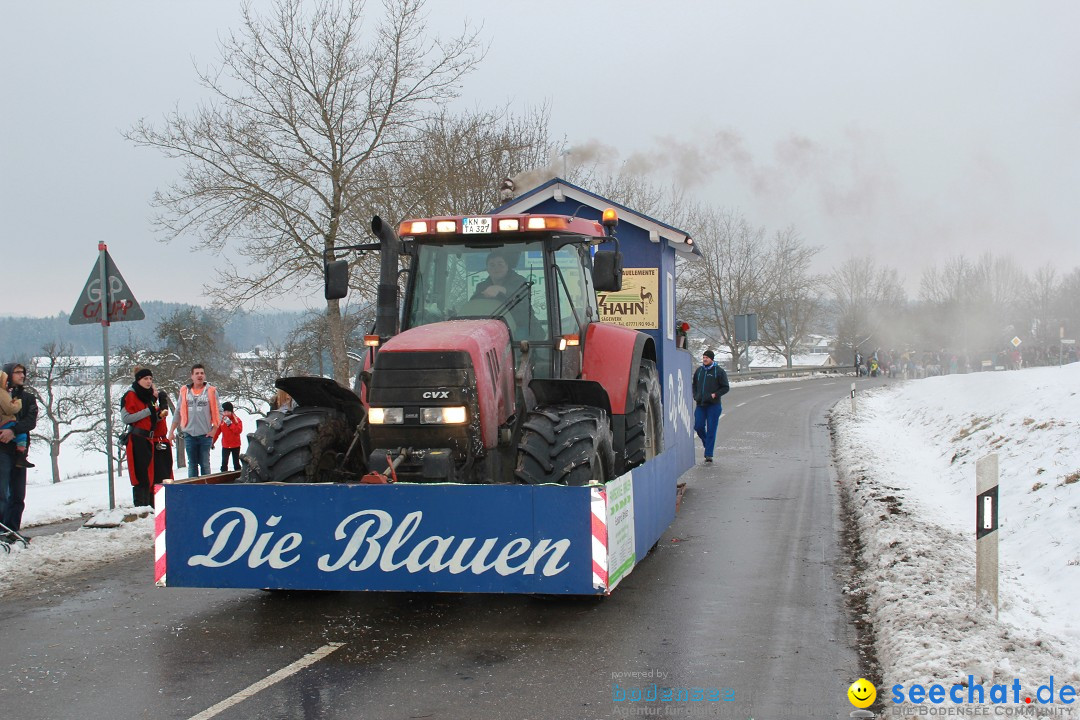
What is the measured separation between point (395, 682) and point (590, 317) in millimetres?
4403

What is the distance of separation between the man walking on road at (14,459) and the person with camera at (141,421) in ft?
4.50

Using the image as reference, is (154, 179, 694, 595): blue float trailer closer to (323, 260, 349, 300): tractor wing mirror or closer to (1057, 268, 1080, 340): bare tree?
(323, 260, 349, 300): tractor wing mirror

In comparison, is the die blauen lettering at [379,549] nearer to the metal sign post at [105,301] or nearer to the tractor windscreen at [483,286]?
the tractor windscreen at [483,286]

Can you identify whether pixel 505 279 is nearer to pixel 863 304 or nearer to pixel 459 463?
pixel 459 463

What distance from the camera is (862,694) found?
4.86 m

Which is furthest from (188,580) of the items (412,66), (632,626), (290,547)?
(412,66)

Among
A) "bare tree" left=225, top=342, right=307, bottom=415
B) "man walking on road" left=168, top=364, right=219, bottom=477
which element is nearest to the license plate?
"man walking on road" left=168, top=364, right=219, bottom=477

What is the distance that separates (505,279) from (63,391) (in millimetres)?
66220

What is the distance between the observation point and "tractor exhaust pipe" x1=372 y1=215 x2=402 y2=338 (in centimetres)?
796

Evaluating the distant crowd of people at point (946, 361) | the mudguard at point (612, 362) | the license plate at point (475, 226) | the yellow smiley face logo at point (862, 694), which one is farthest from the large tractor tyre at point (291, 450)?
the distant crowd of people at point (946, 361)

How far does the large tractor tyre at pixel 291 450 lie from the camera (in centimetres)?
687

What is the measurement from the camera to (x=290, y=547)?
6191 mm

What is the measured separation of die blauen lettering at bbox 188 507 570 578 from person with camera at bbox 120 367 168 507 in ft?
17.0

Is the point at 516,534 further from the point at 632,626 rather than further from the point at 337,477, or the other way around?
the point at 337,477
